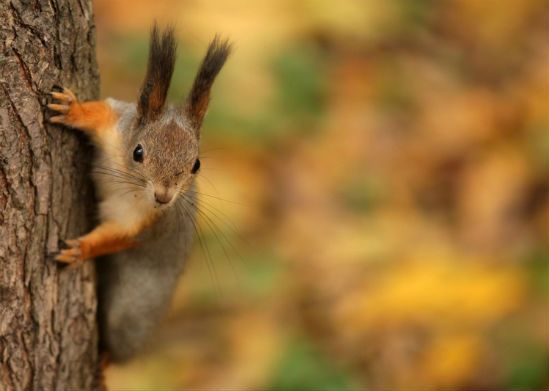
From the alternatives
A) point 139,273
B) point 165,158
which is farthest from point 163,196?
point 139,273

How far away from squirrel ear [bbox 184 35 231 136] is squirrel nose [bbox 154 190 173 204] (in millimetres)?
200

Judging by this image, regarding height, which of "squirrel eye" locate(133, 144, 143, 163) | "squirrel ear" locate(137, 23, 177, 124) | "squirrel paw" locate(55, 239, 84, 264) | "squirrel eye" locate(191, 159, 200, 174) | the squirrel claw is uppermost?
"squirrel ear" locate(137, 23, 177, 124)

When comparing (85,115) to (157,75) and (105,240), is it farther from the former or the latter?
(105,240)

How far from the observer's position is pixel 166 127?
172cm

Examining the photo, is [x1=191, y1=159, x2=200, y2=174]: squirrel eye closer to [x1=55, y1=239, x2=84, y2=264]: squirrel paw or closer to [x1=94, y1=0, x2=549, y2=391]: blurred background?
[x1=55, y1=239, x2=84, y2=264]: squirrel paw

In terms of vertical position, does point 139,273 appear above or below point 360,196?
below

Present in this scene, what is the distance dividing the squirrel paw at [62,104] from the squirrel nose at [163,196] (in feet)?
0.80

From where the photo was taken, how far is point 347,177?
3.45m

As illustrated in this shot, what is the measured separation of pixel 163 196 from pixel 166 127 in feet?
0.54

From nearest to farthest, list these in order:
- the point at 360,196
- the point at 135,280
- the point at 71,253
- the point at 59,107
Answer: the point at 59,107 < the point at 71,253 < the point at 135,280 < the point at 360,196

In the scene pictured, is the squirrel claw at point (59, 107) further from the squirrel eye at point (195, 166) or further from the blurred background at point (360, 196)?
the blurred background at point (360, 196)

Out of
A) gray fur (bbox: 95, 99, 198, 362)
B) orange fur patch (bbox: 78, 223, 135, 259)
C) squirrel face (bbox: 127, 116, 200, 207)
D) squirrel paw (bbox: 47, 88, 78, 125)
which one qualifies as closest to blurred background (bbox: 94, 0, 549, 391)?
gray fur (bbox: 95, 99, 198, 362)

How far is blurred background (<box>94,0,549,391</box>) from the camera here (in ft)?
9.04

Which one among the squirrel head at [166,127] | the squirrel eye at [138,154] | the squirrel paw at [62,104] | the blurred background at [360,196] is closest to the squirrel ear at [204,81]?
the squirrel head at [166,127]
